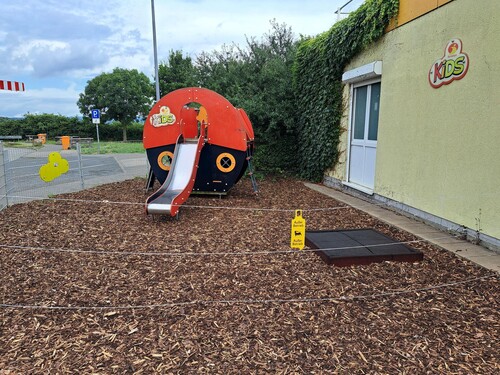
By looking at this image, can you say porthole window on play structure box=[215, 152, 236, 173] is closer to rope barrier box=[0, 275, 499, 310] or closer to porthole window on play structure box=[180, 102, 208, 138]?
porthole window on play structure box=[180, 102, 208, 138]

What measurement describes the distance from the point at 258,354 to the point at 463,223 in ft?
12.7

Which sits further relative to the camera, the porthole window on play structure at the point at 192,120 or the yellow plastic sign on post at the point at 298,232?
the porthole window on play structure at the point at 192,120

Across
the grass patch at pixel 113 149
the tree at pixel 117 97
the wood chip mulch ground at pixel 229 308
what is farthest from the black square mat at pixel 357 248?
the tree at pixel 117 97

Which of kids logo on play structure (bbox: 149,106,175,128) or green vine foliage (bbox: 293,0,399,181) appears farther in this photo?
kids logo on play structure (bbox: 149,106,175,128)

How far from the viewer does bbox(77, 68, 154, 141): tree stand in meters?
38.2

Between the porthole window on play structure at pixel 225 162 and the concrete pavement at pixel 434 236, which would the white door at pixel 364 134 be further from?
the porthole window on play structure at pixel 225 162

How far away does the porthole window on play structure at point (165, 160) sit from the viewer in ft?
26.0

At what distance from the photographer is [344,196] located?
827 centimetres

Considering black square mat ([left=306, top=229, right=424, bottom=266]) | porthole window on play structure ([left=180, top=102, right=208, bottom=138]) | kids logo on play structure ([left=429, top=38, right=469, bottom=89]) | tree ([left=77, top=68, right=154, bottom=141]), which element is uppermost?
tree ([left=77, top=68, right=154, bottom=141])

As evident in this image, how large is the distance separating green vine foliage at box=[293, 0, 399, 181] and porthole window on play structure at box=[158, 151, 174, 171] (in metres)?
4.01

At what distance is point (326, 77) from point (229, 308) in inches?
294

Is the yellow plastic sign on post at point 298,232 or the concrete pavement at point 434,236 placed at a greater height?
the yellow plastic sign on post at point 298,232

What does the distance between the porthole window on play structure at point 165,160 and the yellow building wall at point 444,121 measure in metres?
4.33

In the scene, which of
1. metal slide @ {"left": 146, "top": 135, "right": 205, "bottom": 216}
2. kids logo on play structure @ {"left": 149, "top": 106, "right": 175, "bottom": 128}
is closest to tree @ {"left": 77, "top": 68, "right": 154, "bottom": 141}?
kids logo on play structure @ {"left": 149, "top": 106, "right": 175, "bottom": 128}
